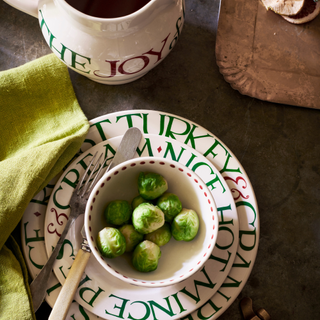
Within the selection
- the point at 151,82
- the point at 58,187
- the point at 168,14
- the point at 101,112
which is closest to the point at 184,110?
the point at 151,82

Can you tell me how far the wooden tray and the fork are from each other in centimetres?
63

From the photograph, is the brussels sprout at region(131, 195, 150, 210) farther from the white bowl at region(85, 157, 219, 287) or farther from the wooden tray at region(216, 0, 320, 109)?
the wooden tray at region(216, 0, 320, 109)

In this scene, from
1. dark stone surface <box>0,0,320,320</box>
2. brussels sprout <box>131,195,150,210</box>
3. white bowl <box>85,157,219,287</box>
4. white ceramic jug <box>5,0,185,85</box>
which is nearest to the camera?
white ceramic jug <box>5,0,185,85</box>

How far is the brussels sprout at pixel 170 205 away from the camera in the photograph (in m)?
0.92

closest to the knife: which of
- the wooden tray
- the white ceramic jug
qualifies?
the white ceramic jug

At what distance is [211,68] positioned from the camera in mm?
1217

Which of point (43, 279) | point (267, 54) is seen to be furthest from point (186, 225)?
point (267, 54)

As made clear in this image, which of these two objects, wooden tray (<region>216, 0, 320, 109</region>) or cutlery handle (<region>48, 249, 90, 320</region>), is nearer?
cutlery handle (<region>48, 249, 90, 320</region>)

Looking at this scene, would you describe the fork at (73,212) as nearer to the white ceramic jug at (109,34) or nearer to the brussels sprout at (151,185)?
the brussels sprout at (151,185)

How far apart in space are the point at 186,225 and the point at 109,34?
56cm

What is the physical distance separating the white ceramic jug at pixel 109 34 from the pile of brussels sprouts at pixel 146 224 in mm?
342

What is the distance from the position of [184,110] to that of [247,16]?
464mm

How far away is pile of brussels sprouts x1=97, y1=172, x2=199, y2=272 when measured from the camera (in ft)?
2.87

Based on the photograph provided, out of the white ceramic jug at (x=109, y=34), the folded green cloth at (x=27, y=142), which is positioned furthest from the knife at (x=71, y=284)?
the white ceramic jug at (x=109, y=34)
